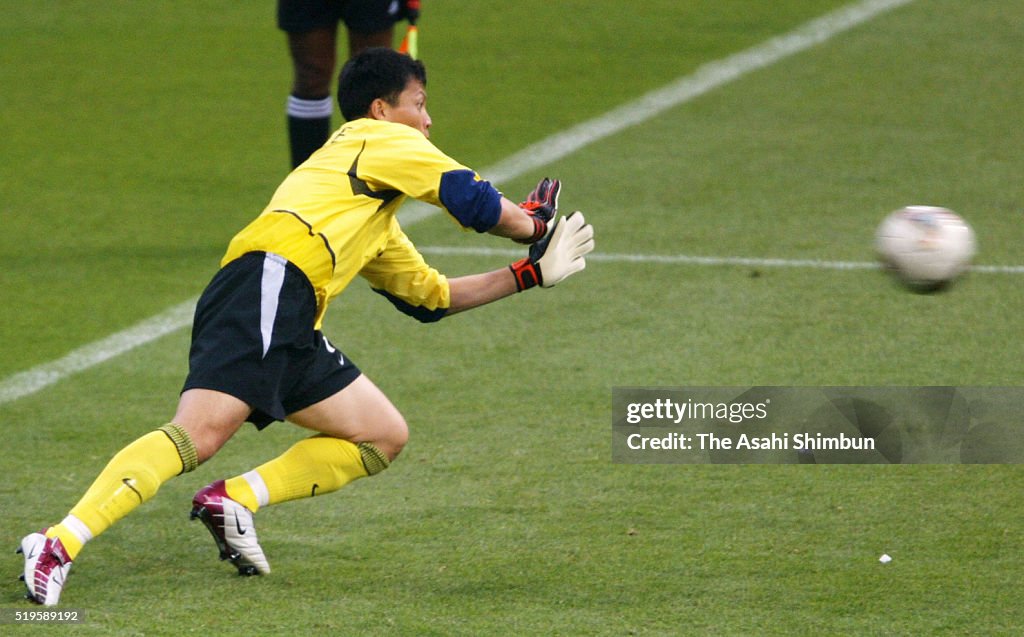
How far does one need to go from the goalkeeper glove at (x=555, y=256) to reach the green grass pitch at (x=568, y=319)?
0.78m

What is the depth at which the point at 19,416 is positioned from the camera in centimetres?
555

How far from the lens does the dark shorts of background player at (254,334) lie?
400cm

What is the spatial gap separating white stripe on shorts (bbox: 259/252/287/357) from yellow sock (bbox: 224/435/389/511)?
17.1 inches

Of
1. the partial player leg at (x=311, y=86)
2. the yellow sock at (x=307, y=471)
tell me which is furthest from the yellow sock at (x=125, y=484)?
the partial player leg at (x=311, y=86)

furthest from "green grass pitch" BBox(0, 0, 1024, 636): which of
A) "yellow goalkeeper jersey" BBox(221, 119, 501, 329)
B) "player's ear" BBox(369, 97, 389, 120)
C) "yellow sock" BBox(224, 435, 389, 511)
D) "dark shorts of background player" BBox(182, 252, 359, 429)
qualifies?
"player's ear" BBox(369, 97, 389, 120)

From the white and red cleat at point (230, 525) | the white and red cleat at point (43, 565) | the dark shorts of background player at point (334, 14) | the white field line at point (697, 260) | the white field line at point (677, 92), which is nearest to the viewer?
the white and red cleat at point (43, 565)

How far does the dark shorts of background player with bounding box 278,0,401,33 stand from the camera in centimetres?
734

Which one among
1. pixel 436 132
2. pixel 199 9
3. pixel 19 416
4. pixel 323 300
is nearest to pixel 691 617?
pixel 323 300

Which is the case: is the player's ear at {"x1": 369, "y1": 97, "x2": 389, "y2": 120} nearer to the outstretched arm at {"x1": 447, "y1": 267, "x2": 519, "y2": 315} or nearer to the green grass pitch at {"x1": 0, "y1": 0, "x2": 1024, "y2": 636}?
the outstretched arm at {"x1": 447, "y1": 267, "x2": 519, "y2": 315}

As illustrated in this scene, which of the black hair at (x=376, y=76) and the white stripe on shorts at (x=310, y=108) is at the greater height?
the white stripe on shorts at (x=310, y=108)

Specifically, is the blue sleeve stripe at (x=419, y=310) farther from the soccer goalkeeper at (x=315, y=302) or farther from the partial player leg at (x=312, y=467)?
the partial player leg at (x=312, y=467)
